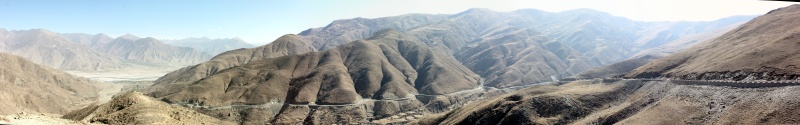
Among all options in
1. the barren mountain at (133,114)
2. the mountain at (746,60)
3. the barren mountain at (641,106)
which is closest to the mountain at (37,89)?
the barren mountain at (133,114)

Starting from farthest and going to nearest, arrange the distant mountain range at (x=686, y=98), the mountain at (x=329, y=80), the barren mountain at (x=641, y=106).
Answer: the mountain at (x=329, y=80) → the distant mountain range at (x=686, y=98) → the barren mountain at (x=641, y=106)

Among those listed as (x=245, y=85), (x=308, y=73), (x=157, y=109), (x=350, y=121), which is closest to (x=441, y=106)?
(x=350, y=121)

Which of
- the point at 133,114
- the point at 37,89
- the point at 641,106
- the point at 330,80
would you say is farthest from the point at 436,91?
the point at 37,89

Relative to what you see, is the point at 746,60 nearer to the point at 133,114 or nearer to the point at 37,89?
the point at 133,114

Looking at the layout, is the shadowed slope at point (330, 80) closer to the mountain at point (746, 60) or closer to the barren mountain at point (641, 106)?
the barren mountain at point (641, 106)

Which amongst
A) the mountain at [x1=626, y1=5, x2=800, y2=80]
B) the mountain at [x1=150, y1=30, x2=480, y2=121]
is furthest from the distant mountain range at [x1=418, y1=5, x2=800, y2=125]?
the mountain at [x1=150, y1=30, x2=480, y2=121]

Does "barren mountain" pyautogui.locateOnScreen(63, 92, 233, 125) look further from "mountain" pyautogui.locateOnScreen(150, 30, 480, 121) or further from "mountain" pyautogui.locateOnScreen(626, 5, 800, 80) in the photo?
"mountain" pyautogui.locateOnScreen(626, 5, 800, 80)
